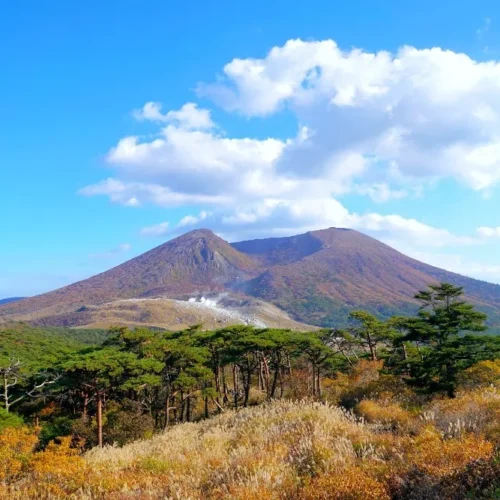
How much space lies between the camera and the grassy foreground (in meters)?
5.00

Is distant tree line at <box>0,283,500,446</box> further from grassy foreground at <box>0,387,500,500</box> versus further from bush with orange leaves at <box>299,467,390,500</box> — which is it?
bush with orange leaves at <box>299,467,390,500</box>

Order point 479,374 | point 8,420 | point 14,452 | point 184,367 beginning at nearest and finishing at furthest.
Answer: point 14,452 → point 479,374 → point 8,420 → point 184,367

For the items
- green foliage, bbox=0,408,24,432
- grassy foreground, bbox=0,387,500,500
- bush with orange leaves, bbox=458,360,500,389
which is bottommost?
green foliage, bbox=0,408,24,432

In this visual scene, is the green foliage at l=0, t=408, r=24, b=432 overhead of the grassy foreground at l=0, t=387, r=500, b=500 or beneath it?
beneath

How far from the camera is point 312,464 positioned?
21.3 feet

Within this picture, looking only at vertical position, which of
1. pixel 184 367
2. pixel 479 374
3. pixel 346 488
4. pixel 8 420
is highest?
pixel 346 488

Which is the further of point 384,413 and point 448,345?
point 448,345

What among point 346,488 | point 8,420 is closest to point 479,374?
point 346,488

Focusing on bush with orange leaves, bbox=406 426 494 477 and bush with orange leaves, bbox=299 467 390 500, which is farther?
bush with orange leaves, bbox=406 426 494 477

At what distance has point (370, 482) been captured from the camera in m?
5.07

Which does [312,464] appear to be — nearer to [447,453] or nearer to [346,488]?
[346,488]

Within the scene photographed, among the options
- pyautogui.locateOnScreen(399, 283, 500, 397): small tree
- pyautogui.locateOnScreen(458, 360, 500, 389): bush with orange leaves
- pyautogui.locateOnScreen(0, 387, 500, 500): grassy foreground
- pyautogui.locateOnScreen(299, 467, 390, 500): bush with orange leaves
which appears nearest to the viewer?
pyautogui.locateOnScreen(299, 467, 390, 500): bush with orange leaves

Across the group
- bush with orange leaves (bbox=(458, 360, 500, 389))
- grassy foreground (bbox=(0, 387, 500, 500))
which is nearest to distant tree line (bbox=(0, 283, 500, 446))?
bush with orange leaves (bbox=(458, 360, 500, 389))

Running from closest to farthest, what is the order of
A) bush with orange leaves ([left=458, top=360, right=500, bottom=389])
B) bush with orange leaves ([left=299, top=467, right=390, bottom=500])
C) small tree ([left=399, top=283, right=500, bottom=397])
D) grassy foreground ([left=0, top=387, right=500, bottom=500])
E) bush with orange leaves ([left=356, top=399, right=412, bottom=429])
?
bush with orange leaves ([left=299, top=467, right=390, bottom=500]), grassy foreground ([left=0, top=387, right=500, bottom=500]), bush with orange leaves ([left=356, top=399, right=412, bottom=429]), small tree ([left=399, top=283, right=500, bottom=397]), bush with orange leaves ([left=458, top=360, right=500, bottom=389])
